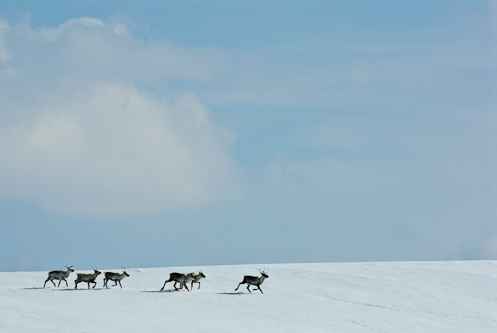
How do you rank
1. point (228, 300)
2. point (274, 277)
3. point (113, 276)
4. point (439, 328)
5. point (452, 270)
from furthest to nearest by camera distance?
point (452, 270) < point (274, 277) < point (113, 276) < point (228, 300) < point (439, 328)

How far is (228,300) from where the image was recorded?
20.6 meters

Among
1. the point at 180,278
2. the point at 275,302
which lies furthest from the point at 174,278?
the point at 275,302

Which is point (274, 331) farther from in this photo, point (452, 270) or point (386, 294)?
point (452, 270)

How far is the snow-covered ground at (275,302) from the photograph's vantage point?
17.7 m

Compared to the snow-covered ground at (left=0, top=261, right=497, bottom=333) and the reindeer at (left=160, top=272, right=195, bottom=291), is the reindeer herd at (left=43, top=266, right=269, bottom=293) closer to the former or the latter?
the reindeer at (left=160, top=272, right=195, bottom=291)

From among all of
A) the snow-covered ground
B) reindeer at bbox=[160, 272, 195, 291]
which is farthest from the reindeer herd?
the snow-covered ground

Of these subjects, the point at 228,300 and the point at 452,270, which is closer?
the point at 228,300

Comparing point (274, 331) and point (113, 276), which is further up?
point (113, 276)

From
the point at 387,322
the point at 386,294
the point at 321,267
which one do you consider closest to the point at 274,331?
the point at 387,322

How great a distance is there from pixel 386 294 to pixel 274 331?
643cm

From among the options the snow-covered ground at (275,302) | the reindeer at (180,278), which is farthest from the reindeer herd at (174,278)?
the snow-covered ground at (275,302)

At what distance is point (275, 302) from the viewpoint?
20578 mm

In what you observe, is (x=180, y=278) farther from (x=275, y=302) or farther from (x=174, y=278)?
(x=275, y=302)

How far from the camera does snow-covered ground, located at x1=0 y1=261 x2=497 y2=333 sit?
58.0ft
